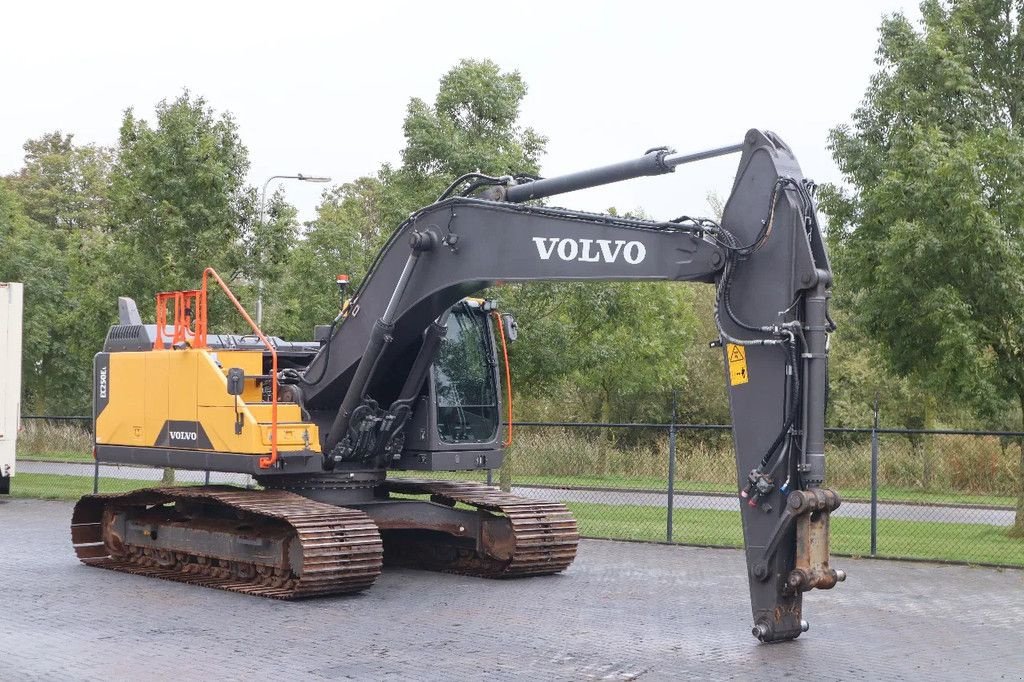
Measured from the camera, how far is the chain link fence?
17719 mm

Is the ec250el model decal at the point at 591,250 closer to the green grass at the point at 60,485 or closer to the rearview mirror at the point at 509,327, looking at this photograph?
the rearview mirror at the point at 509,327

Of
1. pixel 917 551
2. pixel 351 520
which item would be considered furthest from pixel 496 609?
pixel 917 551

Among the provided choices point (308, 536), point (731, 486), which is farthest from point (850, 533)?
point (308, 536)

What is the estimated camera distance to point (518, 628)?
1079 centimetres

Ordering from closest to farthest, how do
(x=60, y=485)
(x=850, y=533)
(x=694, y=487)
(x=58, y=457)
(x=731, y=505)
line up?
1. (x=850, y=533)
2. (x=731, y=505)
3. (x=694, y=487)
4. (x=60, y=485)
5. (x=58, y=457)

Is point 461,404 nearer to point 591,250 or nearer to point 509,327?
point 509,327

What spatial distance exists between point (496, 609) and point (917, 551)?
7.25 meters

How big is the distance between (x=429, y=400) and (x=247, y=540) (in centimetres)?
237

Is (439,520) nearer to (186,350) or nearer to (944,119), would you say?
(186,350)

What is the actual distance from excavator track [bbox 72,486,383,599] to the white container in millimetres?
7054

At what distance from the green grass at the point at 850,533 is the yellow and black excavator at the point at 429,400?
4.37 meters

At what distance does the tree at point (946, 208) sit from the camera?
629 inches

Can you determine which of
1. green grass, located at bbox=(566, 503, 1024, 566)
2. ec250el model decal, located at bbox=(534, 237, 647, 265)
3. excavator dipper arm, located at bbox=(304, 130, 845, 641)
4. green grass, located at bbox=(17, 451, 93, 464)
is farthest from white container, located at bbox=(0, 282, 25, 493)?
ec250el model decal, located at bbox=(534, 237, 647, 265)

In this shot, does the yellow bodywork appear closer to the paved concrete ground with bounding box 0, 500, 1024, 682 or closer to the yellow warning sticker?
the paved concrete ground with bounding box 0, 500, 1024, 682
